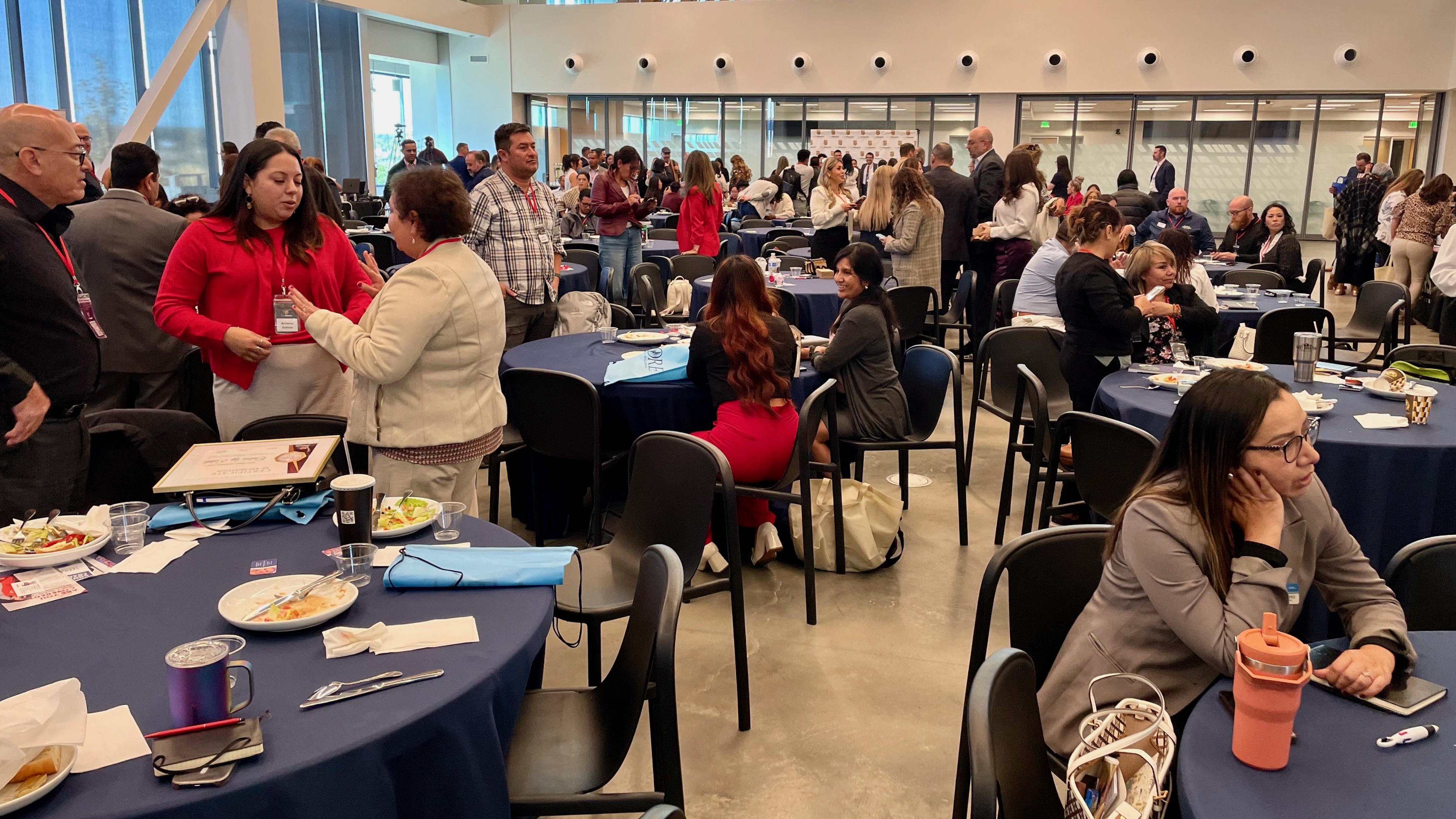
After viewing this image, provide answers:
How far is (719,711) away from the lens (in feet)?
9.98

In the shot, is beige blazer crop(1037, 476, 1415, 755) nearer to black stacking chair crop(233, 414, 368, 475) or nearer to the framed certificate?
the framed certificate

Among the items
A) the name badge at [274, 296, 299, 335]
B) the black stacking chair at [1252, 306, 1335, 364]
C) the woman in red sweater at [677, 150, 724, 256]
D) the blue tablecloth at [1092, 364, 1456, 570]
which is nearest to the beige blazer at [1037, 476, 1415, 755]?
the blue tablecloth at [1092, 364, 1456, 570]

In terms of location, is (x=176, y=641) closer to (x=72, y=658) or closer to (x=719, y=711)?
(x=72, y=658)

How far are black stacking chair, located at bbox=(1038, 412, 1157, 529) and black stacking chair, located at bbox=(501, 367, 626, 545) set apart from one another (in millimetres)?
1655

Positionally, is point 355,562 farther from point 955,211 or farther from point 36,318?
point 955,211

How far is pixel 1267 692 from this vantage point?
137 cm

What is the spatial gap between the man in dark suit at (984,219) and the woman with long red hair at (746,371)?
15.0 ft

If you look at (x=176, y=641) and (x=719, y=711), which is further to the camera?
(x=719, y=711)

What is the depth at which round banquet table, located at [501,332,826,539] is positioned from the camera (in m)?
3.95

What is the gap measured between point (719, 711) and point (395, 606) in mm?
1412

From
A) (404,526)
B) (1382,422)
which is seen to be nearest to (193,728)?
(404,526)

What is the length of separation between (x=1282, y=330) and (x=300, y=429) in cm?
525

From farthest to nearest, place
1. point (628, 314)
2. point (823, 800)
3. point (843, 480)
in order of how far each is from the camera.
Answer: point (628, 314) → point (843, 480) → point (823, 800)

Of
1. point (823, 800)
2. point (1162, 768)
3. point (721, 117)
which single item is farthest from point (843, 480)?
point (721, 117)
